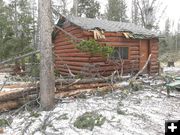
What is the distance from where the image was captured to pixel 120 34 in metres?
15.2

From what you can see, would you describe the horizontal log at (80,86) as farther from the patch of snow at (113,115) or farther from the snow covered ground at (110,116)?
the snow covered ground at (110,116)

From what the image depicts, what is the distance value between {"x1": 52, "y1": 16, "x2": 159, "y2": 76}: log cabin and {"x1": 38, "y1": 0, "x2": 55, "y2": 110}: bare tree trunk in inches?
202

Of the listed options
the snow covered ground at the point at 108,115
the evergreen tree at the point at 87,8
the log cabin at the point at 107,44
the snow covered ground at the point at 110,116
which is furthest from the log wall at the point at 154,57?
the evergreen tree at the point at 87,8

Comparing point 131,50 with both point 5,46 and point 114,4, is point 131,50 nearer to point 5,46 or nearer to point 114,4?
point 5,46

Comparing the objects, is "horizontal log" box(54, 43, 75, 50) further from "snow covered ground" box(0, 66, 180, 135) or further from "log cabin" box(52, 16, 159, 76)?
"snow covered ground" box(0, 66, 180, 135)

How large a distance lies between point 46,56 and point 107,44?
7.31 meters

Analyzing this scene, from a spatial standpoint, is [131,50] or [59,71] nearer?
[131,50]

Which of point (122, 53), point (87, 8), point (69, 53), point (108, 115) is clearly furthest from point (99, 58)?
point (87, 8)

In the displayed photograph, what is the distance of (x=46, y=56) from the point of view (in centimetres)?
784

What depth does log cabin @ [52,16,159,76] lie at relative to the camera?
14055 mm

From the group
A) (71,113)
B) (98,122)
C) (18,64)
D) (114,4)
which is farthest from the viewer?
(114,4)

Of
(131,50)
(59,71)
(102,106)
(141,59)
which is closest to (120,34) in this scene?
(131,50)

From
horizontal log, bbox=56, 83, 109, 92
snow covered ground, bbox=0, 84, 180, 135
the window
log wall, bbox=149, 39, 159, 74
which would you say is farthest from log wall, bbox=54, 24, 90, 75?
log wall, bbox=149, 39, 159, 74

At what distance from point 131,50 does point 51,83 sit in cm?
915
